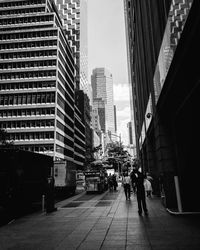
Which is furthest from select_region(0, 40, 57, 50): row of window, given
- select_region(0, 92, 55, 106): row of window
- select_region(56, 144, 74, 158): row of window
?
select_region(56, 144, 74, 158): row of window

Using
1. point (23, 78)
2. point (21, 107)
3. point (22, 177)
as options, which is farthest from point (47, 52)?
point (22, 177)

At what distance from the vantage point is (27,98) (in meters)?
62.4

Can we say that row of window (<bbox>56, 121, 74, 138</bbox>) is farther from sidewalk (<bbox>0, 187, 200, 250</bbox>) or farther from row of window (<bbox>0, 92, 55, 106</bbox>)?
sidewalk (<bbox>0, 187, 200, 250</bbox>)

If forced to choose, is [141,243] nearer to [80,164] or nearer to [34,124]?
[34,124]

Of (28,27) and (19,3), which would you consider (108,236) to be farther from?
(19,3)

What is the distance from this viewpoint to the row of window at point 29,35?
67.2m

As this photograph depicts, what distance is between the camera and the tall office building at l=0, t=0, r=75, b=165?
197ft

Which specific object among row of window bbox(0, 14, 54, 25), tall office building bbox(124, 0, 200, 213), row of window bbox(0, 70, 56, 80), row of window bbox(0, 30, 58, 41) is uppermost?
row of window bbox(0, 14, 54, 25)

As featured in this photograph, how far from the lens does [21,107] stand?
61.4 meters

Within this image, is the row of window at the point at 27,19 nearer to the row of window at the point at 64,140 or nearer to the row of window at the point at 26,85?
the row of window at the point at 26,85

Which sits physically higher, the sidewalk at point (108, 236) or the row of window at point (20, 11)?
the row of window at point (20, 11)

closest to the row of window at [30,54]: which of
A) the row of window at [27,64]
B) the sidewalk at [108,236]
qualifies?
the row of window at [27,64]

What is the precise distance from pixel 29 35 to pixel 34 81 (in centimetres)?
1527

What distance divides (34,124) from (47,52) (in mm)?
21461
